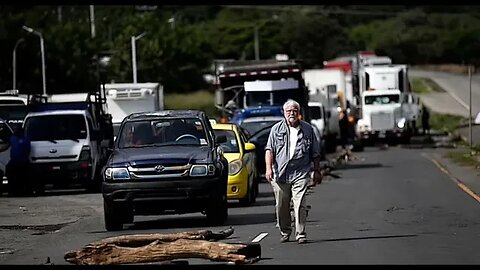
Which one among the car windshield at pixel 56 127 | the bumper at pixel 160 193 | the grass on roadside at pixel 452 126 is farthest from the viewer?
the grass on roadside at pixel 452 126

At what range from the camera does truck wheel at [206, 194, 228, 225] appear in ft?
62.7

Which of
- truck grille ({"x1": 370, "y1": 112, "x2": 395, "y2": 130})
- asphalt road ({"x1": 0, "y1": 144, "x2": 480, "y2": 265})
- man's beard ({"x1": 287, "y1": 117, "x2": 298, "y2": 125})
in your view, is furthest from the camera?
truck grille ({"x1": 370, "y1": 112, "x2": 395, "y2": 130})

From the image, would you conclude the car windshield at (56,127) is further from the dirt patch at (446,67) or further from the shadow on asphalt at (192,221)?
the dirt patch at (446,67)

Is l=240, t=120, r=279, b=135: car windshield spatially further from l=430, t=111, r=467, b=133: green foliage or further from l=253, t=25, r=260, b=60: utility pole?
l=253, t=25, r=260, b=60: utility pole

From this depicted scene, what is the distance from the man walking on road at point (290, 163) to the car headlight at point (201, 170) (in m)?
1.94

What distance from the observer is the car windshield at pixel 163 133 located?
20.0 metres

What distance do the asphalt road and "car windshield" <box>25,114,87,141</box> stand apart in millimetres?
1474

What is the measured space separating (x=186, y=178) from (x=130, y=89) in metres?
23.2

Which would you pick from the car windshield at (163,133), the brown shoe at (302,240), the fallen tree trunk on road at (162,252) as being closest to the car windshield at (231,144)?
the car windshield at (163,133)

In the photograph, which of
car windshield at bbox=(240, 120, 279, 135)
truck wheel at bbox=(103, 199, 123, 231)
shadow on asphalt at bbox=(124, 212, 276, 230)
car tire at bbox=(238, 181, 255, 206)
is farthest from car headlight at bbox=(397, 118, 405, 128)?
truck wheel at bbox=(103, 199, 123, 231)

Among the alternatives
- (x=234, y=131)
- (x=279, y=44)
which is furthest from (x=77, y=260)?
(x=279, y=44)

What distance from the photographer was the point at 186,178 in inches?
740

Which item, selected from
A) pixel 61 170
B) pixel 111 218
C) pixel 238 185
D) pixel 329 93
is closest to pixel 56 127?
pixel 61 170

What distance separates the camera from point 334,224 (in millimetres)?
19500
